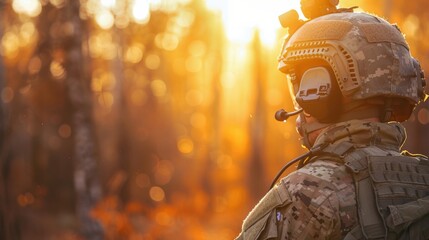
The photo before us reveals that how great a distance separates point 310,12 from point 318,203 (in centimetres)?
120

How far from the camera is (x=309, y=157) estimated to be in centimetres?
359

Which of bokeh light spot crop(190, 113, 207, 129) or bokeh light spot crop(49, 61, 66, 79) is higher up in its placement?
bokeh light spot crop(49, 61, 66, 79)

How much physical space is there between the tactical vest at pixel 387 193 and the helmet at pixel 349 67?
0.24 meters

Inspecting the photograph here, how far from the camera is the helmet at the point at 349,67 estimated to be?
359 cm

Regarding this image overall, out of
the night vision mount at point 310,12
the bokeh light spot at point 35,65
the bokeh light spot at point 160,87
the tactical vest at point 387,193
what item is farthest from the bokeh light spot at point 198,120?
the tactical vest at point 387,193

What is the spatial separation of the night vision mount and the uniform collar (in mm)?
673

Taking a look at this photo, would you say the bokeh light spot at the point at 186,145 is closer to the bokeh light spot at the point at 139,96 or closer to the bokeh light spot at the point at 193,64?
the bokeh light spot at the point at 139,96

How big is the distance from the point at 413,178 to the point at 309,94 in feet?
2.00

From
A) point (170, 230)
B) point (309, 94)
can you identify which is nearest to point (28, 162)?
point (170, 230)

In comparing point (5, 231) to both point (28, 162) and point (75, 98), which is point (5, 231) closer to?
point (75, 98)

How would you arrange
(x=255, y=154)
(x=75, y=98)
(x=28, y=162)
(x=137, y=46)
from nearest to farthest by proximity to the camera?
(x=75, y=98)
(x=28, y=162)
(x=255, y=154)
(x=137, y=46)

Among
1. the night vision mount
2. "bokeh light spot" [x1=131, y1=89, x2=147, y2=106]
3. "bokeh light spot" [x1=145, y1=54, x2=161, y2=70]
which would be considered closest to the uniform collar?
the night vision mount

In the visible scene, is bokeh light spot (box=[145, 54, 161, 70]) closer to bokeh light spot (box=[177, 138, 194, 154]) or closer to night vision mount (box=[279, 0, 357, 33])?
bokeh light spot (box=[177, 138, 194, 154])

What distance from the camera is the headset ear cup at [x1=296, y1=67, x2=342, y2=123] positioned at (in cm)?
358
